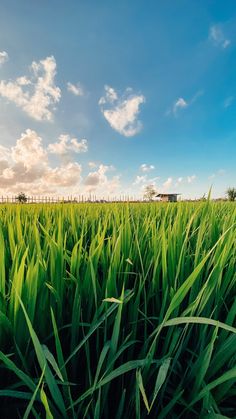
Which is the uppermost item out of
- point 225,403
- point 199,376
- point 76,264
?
point 76,264

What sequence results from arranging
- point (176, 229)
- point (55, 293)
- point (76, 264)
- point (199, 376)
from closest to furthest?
1. point (199, 376)
2. point (55, 293)
3. point (76, 264)
4. point (176, 229)

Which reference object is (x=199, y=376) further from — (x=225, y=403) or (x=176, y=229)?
(x=176, y=229)

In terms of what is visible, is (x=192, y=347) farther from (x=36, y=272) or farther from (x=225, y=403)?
(x=36, y=272)

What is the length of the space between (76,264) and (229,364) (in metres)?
0.33


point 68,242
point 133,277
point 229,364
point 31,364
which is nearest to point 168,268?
point 133,277

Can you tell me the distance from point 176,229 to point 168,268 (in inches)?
7.8

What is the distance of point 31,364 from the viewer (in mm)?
425

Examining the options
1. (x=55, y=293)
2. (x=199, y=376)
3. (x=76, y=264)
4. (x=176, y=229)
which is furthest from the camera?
(x=176, y=229)

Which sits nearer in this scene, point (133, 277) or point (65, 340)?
point (65, 340)

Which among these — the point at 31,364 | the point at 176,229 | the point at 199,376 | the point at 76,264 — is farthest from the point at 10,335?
the point at 176,229

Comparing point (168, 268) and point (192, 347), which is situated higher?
point (168, 268)

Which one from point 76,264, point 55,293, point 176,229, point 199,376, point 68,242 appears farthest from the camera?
point 68,242

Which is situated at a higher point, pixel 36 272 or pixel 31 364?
pixel 36 272

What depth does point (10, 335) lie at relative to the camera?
1.40 ft
